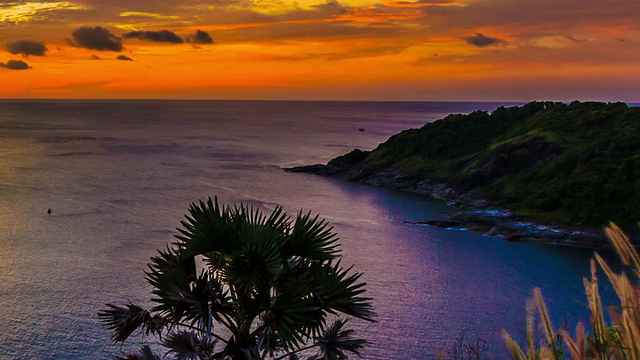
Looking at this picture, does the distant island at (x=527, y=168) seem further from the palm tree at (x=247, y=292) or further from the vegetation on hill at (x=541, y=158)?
the palm tree at (x=247, y=292)

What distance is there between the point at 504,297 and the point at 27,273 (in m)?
43.5

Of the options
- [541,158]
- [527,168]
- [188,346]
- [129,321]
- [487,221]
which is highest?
[129,321]

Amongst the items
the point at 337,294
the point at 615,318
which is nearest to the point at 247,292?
the point at 337,294

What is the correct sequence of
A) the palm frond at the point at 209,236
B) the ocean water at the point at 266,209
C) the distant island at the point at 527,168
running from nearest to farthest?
the palm frond at the point at 209,236, the ocean water at the point at 266,209, the distant island at the point at 527,168

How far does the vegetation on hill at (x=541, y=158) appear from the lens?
74188 mm

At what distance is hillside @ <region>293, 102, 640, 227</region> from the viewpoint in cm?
7462

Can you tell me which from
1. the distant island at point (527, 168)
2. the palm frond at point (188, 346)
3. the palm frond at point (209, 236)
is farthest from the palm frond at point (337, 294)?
the distant island at point (527, 168)

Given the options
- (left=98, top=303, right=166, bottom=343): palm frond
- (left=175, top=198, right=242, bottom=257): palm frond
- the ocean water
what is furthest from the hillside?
(left=98, top=303, right=166, bottom=343): palm frond

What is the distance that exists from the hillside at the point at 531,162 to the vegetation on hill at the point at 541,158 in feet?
0.42

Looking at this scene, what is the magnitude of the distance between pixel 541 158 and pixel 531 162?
1672 millimetres

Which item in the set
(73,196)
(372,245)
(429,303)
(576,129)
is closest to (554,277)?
(429,303)

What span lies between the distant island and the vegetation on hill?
14 centimetres

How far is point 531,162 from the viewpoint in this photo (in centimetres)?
9206

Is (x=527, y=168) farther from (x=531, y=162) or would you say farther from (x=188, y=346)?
(x=188, y=346)
